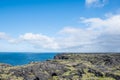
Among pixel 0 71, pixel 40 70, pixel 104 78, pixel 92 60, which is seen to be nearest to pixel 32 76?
pixel 40 70

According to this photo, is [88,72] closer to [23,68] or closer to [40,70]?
[40,70]

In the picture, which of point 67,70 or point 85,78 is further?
point 67,70

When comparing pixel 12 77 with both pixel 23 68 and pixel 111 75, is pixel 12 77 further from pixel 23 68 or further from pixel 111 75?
pixel 111 75

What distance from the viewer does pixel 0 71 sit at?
10525 cm

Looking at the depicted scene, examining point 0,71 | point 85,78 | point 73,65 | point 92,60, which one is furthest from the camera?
point 92,60

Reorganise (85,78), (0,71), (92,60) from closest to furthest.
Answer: (85,78) < (0,71) < (92,60)

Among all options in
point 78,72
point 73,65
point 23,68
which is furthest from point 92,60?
point 23,68

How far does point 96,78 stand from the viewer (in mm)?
99250

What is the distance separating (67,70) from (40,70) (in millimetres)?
13416

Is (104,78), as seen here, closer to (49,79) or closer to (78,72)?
(78,72)

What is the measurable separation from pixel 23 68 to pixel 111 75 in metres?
40.2

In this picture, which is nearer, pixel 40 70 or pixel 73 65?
pixel 40 70

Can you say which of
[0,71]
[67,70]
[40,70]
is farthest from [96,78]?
[0,71]

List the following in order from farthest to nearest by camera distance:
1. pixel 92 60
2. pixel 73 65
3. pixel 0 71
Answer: pixel 92 60
pixel 73 65
pixel 0 71
